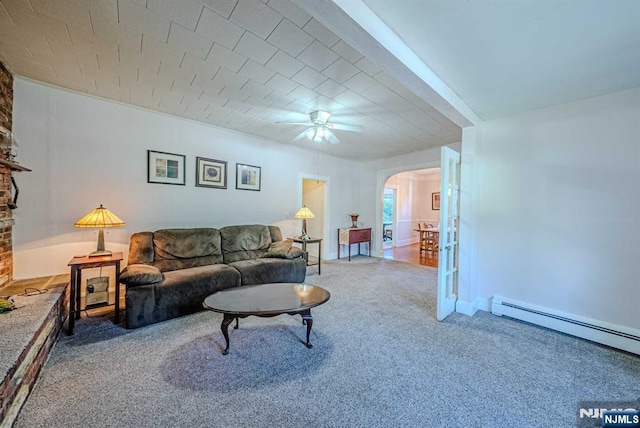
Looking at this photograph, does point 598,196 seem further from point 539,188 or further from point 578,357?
point 578,357

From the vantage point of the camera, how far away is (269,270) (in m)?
3.56

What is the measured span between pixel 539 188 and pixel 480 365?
206 cm

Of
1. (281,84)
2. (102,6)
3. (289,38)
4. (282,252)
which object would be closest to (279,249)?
(282,252)

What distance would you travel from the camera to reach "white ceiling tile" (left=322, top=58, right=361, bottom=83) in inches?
85.0

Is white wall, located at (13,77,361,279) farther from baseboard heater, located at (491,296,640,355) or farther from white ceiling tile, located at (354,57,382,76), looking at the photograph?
baseboard heater, located at (491,296,640,355)

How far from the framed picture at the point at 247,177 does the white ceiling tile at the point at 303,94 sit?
1.95 m

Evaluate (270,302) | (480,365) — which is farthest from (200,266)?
(480,365)

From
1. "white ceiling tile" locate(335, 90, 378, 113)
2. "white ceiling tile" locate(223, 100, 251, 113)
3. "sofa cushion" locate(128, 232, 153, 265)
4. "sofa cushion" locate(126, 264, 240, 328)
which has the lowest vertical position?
"sofa cushion" locate(126, 264, 240, 328)

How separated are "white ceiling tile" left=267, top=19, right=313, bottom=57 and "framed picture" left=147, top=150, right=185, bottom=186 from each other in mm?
2544

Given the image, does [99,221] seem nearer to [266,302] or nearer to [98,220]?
[98,220]

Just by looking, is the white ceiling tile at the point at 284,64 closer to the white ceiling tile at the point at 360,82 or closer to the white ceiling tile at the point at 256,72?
the white ceiling tile at the point at 256,72

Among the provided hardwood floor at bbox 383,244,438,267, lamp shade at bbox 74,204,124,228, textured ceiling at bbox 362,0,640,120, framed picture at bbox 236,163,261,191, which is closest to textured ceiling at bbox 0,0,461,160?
textured ceiling at bbox 362,0,640,120

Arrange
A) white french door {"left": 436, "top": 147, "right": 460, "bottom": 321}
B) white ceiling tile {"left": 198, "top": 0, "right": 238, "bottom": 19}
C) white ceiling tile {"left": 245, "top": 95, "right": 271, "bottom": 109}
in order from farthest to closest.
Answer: white ceiling tile {"left": 245, "top": 95, "right": 271, "bottom": 109}
white french door {"left": 436, "top": 147, "right": 460, "bottom": 321}
white ceiling tile {"left": 198, "top": 0, "right": 238, "bottom": 19}

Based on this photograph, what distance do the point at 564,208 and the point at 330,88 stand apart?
2.79 metres
